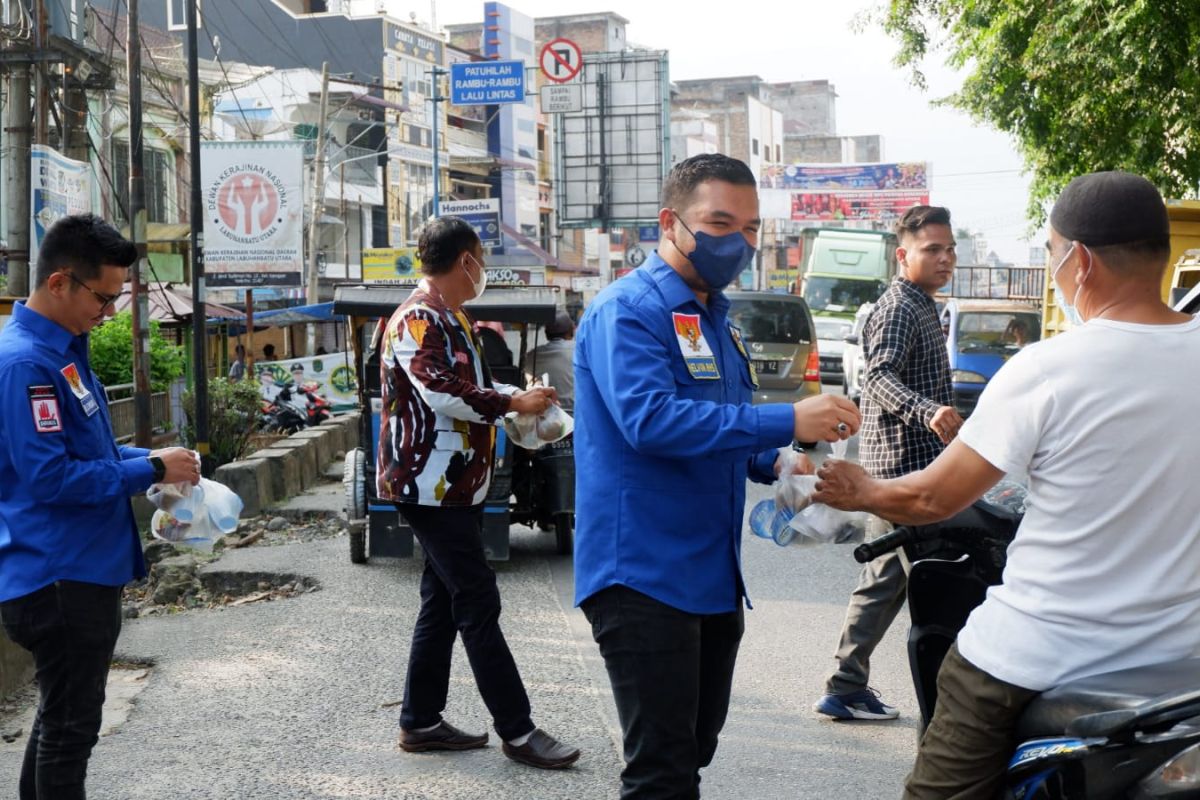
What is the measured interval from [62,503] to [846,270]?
31.7 meters

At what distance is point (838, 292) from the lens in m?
33.7

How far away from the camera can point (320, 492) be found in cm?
1366

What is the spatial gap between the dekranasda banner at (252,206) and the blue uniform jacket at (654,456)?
14456mm

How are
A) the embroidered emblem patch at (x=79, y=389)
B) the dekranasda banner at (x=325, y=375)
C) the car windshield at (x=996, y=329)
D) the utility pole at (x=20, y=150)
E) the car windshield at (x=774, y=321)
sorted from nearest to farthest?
the embroidered emblem patch at (x=79, y=389)
the utility pole at (x=20, y=150)
the car windshield at (x=774, y=321)
the car windshield at (x=996, y=329)
the dekranasda banner at (x=325, y=375)

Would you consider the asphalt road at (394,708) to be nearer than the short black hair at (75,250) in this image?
No

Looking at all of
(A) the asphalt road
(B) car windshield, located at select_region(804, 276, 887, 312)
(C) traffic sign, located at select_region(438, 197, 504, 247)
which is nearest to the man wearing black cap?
(A) the asphalt road

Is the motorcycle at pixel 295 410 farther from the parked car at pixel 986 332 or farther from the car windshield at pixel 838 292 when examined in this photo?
the car windshield at pixel 838 292

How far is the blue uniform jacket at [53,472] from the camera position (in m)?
3.36

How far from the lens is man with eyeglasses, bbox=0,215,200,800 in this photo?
337 cm

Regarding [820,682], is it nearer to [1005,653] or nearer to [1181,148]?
[1005,653]

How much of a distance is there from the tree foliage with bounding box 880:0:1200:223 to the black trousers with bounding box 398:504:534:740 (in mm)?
7644

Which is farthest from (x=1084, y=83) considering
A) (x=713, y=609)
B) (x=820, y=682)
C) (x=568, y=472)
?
(x=713, y=609)

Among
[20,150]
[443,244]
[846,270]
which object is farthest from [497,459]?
[846,270]

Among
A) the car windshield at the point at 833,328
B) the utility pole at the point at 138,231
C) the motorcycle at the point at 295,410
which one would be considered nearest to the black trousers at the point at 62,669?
the utility pole at the point at 138,231
